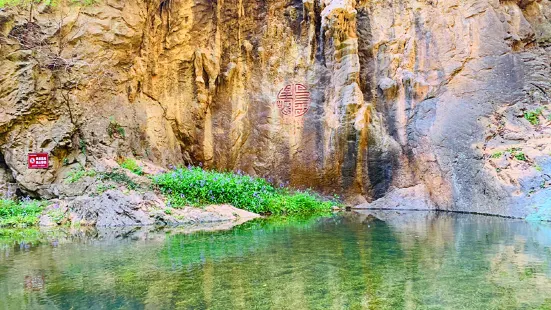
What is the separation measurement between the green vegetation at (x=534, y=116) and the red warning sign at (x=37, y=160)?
1169 cm

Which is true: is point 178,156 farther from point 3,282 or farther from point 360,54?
point 3,282

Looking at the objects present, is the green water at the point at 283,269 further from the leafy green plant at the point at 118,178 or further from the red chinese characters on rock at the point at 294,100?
the red chinese characters on rock at the point at 294,100

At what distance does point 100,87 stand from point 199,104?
9.70 feet

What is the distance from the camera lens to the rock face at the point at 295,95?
36.2ft

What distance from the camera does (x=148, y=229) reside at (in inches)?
336

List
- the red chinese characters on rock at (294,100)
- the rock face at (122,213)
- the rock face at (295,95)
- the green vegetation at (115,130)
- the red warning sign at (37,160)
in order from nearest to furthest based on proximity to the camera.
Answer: the rock face at (122,213), the red warning sign at (37,160), the rock face at (295,95), the green vegetation at (115,130), the red chinese characters on rock at (294,100)

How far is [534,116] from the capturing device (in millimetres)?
11531

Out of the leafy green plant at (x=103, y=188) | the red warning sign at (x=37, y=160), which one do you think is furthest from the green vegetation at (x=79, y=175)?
the red warning sign at (x=37, y=160)

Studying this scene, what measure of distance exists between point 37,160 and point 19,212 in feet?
5.18

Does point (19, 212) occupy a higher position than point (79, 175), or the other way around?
point (79, 175)

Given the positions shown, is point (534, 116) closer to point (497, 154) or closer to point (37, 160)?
point (497, 154)

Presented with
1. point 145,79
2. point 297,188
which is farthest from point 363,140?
point 145,79

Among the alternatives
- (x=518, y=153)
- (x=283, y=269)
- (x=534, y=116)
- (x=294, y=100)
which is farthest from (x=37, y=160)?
(x=534, y=116)

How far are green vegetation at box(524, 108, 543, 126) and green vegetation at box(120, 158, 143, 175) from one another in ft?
31.5
